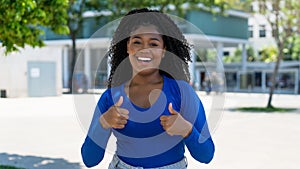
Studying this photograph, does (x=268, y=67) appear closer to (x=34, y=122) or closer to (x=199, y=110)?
(x=34, y=122)

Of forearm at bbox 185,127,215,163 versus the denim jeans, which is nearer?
forearm at bbox 185,127,215,163

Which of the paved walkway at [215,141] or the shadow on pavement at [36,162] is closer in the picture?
the shadow on pavement at [36,162]

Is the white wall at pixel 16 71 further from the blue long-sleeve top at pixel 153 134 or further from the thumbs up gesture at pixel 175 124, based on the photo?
the thumbs up gesture at pixel 175 124

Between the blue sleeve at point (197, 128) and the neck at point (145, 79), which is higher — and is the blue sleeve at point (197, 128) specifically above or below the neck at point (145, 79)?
below

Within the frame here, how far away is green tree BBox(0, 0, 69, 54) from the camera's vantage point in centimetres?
566

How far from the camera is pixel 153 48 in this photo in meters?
1.98

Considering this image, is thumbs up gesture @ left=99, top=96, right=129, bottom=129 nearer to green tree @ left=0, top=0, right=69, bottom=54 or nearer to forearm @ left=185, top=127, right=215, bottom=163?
forearm @ left=185, top=127, right=215, bottom=163

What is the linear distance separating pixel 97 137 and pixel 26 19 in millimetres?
4621

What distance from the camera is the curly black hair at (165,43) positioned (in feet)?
6.87

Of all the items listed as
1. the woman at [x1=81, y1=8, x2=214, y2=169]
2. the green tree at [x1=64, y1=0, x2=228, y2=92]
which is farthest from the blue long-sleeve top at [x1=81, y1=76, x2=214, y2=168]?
the green tree at [x1=64, y1=0, x2=228, y2=92]

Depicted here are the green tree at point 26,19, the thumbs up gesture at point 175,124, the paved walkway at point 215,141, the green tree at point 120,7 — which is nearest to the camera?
the thumbs up gesture at point 175,124

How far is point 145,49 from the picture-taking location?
1964 millimetres

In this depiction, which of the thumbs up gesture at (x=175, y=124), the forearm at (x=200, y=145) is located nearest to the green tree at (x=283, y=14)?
the forearm at (x=200, y=145)

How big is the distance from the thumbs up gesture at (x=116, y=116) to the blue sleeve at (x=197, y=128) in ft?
0.94
